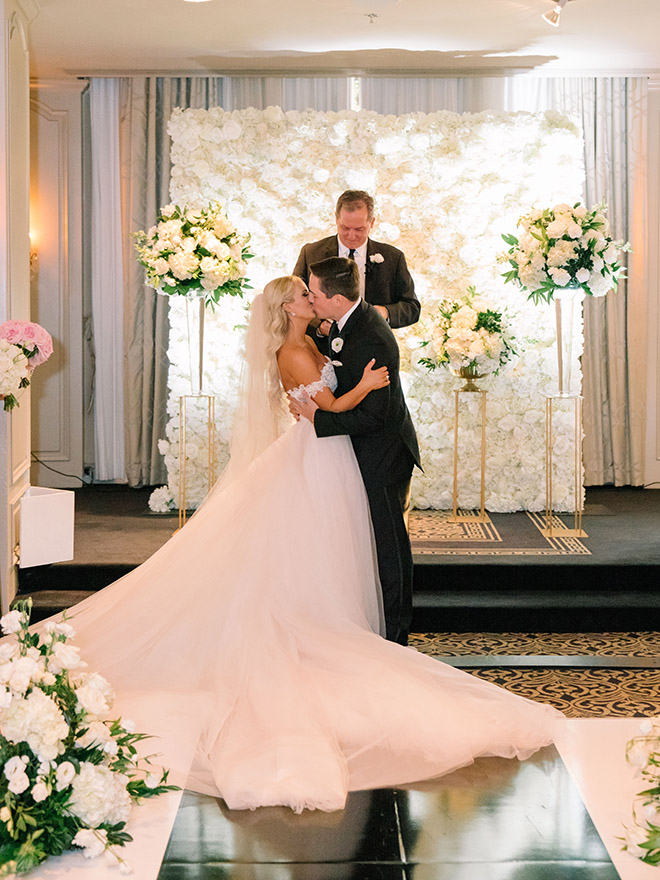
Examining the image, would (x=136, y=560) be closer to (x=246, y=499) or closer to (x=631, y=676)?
(x=246, y=499)

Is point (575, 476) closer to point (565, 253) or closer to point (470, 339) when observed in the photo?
point (470, 339)

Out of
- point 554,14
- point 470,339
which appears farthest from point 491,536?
point 554,14

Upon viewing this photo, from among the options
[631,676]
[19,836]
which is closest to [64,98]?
[631,676]

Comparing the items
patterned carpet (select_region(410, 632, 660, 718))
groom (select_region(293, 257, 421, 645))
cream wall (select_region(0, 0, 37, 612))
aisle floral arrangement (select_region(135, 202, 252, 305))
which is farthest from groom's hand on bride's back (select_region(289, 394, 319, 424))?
aisle floral arrangement (select_region(135, 202, 252, 305))

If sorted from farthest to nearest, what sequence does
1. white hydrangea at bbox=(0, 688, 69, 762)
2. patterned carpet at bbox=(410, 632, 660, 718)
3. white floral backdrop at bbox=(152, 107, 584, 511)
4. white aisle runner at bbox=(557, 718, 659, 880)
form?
white floral backdrop at bbox=(152, 107, 584, 511) < patterned carpet at bbox=(410, 632, 660, 718) < white aisle runner at bbox=(557, 718, 659, 880) < white hydrangea at bbox=(0, 688, 69, 762)

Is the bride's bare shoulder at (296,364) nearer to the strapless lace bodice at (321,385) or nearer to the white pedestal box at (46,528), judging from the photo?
the strapless lace bodice at (321,385)

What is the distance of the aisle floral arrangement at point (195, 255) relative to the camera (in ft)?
21.0

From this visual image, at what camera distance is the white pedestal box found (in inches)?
217

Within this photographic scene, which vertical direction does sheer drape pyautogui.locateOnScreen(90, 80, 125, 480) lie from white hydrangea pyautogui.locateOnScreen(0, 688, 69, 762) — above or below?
above

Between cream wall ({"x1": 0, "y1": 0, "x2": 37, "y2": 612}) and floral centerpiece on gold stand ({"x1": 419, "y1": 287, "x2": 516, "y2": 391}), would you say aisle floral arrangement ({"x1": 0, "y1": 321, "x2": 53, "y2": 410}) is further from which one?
floral centerpiece on gold stand ({"x1": 419, "y1": 287, "x2": 516, "y2": 391})

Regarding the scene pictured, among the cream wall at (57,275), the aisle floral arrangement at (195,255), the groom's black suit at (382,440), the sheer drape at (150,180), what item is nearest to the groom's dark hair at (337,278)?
the groom's black suit at (382,440)

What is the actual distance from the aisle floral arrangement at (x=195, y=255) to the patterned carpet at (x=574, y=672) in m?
2.57

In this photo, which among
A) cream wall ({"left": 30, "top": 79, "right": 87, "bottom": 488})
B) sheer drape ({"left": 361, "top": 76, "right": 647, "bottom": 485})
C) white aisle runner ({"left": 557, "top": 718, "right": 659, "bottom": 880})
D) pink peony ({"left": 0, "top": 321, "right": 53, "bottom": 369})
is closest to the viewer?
white aisle runner ({"left": 557, "top": 718, "right": 659, "bottom": 880})

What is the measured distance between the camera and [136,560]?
5910mm
